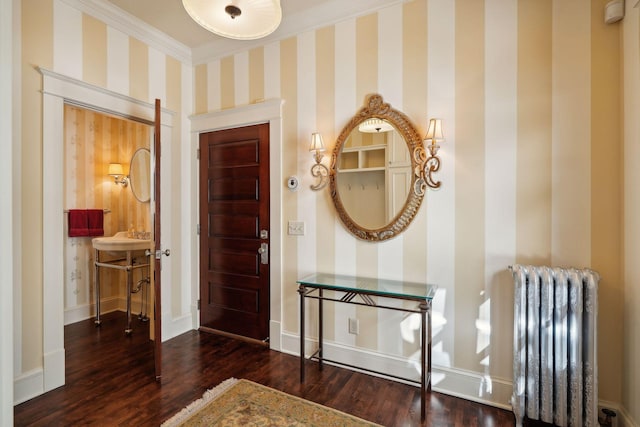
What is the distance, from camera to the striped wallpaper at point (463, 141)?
6.20 ft

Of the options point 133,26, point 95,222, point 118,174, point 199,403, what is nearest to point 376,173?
point 199,403

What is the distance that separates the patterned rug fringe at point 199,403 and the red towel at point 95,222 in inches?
103

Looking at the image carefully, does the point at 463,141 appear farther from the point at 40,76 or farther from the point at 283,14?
the point at 40,76

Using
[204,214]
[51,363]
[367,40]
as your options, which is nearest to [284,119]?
[367,40]

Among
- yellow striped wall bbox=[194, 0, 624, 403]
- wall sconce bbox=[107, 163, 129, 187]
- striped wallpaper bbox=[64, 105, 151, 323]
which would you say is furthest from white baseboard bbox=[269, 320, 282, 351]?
wall sconce bbox=[107, 163, 129, 187]

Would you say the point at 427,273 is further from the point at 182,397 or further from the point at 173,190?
the point at 173,190

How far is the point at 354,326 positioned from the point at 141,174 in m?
3.10

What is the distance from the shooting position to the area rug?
75.2 inches

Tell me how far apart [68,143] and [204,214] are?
6.15 ft

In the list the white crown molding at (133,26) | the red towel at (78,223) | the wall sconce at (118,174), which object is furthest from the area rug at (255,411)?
the white crown molding at (133,26)

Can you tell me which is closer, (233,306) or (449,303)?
(449,303)

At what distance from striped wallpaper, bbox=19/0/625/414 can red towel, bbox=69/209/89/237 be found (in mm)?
1575

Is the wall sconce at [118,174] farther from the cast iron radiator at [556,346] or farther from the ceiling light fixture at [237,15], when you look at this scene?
the cast iron radiator at [556,346]

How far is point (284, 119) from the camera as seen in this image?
289 centimetres
